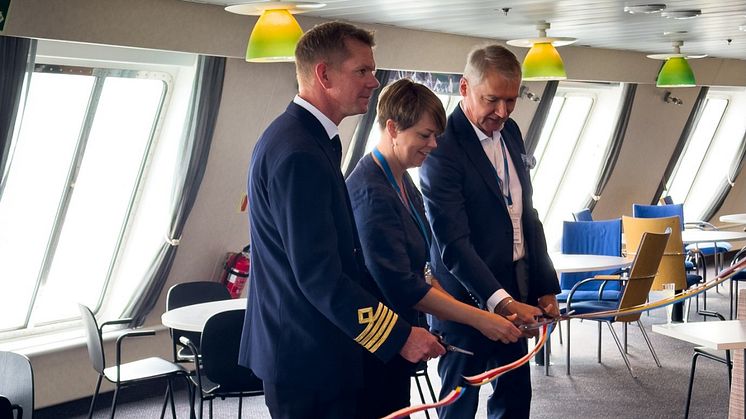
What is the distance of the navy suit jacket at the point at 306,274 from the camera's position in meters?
2.66

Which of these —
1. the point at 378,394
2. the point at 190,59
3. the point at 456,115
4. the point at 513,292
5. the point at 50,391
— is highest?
the point at 190,59

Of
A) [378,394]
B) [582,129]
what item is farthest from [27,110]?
[582,129]

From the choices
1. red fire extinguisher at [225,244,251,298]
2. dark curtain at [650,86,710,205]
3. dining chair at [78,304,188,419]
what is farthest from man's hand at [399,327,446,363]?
dark curtain at [650,86,710,205]

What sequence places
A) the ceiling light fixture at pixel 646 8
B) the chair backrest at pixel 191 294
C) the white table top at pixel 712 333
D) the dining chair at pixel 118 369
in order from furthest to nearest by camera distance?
the ceiling light fixture at pixel 646 8, the chair backrest at pixel 191 294, the dining chair at pixel 118 369, the white table top at pixel 712 333

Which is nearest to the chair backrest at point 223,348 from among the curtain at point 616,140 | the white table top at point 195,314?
the white table top at point 195,314

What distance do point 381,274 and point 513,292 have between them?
27.9 inches

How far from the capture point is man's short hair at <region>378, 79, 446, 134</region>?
3.29 metres

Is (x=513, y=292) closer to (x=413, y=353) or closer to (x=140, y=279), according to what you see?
(x=413, y=353)

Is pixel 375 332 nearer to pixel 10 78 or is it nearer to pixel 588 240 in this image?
pixel 10 78

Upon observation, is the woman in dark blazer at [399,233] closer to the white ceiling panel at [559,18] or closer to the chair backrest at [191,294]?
the chair backrest at [191,294]

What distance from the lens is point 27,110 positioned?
21.6 feet

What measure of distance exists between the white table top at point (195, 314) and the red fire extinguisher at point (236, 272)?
1905 mm

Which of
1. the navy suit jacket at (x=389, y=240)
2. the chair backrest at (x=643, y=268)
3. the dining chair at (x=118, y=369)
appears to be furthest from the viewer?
the chair backrest at (x=643, y=268)

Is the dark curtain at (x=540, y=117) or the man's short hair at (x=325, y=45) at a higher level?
the dark curtain at (x=540, y=117)
